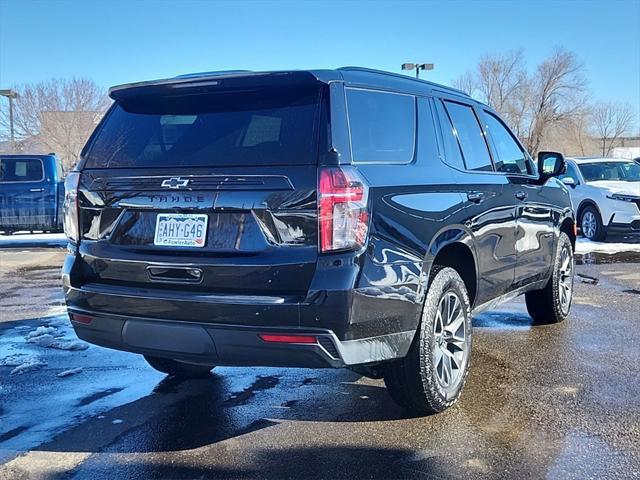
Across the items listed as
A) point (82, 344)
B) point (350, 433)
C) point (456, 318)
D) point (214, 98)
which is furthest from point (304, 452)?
point (82, 344)

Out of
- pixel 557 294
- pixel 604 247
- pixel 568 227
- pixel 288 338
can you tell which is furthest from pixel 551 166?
pixel 604 247

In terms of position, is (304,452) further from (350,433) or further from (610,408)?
(610,408)

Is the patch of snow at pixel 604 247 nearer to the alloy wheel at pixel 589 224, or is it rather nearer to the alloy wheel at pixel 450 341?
the alloy wheel at pixel 589 224

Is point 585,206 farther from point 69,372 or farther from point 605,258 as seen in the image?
point 69,372

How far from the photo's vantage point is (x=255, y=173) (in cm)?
306

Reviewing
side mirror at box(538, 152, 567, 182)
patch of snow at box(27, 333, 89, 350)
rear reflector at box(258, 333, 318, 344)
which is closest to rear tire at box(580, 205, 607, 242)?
side mirror at box(538, 152, 567, 182)

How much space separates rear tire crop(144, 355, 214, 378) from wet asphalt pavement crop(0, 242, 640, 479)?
8 cm

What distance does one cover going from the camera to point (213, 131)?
3318 mm

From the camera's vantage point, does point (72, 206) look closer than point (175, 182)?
No

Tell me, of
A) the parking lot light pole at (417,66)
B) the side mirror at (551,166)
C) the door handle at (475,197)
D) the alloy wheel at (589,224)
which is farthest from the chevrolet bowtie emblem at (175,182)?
the parking lot light pole at (417,66)

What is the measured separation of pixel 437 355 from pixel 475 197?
1086 millimetres

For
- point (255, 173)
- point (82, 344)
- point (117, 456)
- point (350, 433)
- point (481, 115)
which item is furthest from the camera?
point (82, 344)

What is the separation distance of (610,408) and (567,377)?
0.60 m

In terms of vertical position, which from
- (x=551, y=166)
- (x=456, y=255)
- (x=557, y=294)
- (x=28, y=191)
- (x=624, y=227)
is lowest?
(x=557, y=294)
